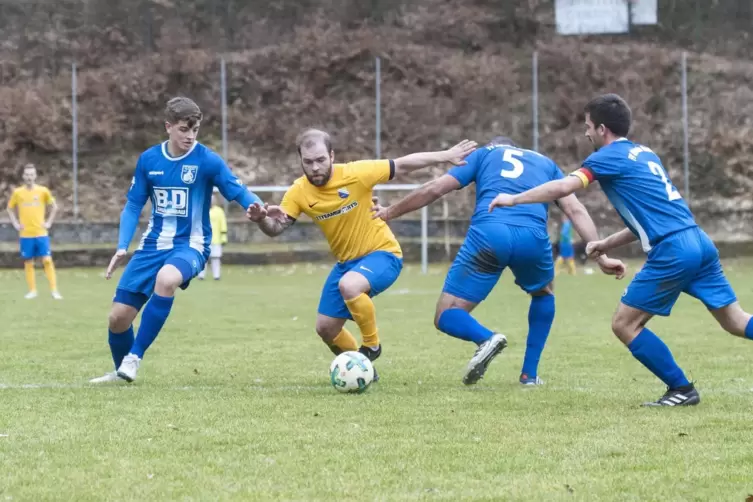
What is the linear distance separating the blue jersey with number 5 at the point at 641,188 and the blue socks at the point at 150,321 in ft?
10.1

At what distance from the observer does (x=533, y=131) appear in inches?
1237

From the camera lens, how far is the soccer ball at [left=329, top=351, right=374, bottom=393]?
7387 millimetres

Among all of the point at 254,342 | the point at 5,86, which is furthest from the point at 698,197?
the point at 254,342

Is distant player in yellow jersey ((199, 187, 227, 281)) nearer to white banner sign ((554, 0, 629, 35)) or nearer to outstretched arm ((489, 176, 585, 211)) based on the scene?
white banner sign ((554, 0, 629, 35))

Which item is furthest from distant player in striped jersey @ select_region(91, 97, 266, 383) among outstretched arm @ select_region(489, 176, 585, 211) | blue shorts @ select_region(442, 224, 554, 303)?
outstretched arm @ select_region(489, 176, 585, 211)

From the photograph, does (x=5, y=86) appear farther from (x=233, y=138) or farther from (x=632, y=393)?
(x=632, y=393)

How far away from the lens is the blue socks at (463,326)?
7.54 metres

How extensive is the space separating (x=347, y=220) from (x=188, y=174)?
1162mm

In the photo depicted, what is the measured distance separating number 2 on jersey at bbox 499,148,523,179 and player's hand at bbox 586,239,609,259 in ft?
3.18

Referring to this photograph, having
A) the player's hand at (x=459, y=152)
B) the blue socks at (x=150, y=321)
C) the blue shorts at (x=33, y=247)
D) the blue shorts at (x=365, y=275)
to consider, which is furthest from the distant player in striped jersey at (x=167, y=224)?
the blue shorts at (x=33, y=247)

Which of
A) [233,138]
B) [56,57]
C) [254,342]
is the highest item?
[56,57]

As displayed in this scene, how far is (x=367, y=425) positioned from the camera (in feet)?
20.0

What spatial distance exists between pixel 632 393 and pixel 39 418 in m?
3.69

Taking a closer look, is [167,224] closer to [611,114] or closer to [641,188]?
[611,114]
